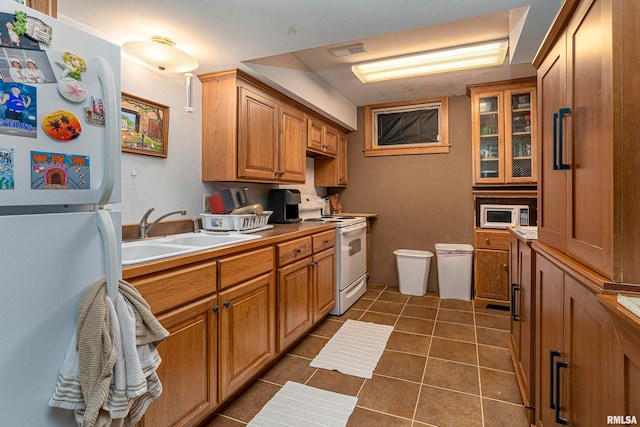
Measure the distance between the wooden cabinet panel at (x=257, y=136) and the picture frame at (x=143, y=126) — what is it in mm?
516

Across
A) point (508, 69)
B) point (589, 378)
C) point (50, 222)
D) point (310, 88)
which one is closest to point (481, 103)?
point (508, 69)

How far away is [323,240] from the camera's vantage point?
9.43 feet

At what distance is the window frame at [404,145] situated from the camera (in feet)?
12.8

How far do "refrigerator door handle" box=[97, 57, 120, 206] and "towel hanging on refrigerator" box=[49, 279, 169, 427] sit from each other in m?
0.26

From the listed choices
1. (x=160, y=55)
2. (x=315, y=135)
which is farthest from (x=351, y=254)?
(x=160, y=55)

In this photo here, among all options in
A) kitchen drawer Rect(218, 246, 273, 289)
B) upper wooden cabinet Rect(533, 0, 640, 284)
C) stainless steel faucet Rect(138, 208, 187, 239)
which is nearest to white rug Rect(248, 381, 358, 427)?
kitchen drawer Rect(218, 246, 273, 289)

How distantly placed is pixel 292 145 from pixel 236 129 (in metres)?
0.82

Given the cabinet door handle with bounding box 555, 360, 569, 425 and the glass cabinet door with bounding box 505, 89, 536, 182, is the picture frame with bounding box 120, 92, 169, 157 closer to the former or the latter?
the cabinet door handle with bounding box 555, 360, 569, 425

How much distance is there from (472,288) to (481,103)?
208 centimetres

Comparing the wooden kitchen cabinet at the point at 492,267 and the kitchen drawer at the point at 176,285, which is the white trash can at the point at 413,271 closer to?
the wooden kitchen cabinet at the point at 492,267

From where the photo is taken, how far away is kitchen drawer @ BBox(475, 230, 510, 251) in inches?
131

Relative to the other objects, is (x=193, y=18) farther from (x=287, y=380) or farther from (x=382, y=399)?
(x=382, y=399)

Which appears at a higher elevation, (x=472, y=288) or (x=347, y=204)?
(x=347, y=204)

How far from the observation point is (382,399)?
1.87 meters
